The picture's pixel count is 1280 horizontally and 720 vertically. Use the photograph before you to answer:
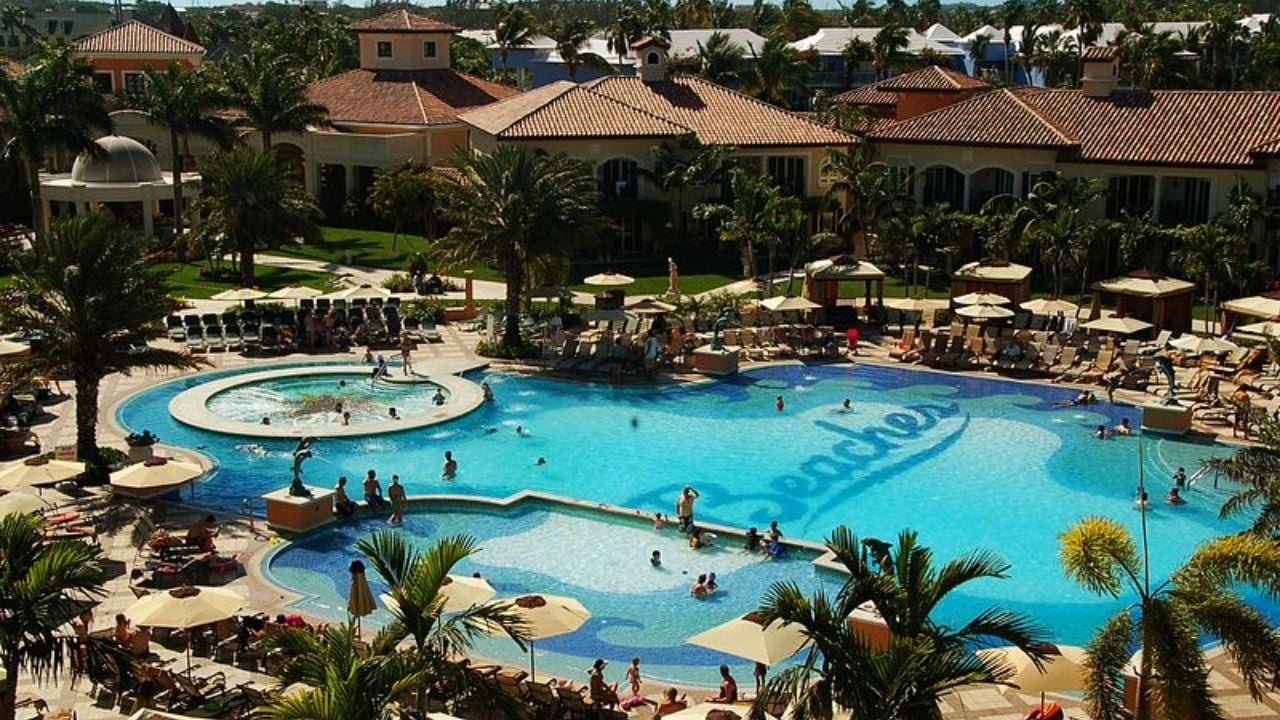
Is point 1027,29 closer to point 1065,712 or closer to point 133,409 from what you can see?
point 133,409

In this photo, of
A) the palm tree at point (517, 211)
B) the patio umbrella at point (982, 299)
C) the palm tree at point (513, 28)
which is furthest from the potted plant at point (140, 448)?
the palm tree at point (513, 28)

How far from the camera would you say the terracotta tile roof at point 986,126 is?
52.2 meters

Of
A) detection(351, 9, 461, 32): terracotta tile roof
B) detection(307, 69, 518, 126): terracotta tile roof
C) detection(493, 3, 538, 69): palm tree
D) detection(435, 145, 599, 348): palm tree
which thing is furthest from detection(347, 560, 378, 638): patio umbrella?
detection(493, 3, 538, 69): palm tree

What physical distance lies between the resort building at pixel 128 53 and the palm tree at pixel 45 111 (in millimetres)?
30380

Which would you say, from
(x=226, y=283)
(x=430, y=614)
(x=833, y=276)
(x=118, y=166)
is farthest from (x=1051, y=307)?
(x=118, y=166)

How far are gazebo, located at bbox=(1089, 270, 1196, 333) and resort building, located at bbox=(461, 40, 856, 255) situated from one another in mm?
18956

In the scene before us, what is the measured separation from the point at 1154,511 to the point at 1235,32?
79.4 meters

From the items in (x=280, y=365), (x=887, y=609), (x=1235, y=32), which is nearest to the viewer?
(x=887, y=609)

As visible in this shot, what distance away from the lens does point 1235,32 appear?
3787 inches

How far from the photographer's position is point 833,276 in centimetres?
4206

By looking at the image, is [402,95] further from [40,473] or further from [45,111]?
[40,473]

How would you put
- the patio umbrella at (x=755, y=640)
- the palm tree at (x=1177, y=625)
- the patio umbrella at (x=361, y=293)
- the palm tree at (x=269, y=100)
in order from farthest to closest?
the palm tree at (x=269, y=100) < the patio umbrella at (x=361, y=293) < the patio umbrella at (x=755, y=640) < the palm tree at (x=1177, y=625)

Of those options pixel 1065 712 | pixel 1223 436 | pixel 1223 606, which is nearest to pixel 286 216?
pixel 1223 436

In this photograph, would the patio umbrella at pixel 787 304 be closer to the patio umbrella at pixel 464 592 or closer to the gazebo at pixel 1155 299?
the gazebo at pixel 1155 299
